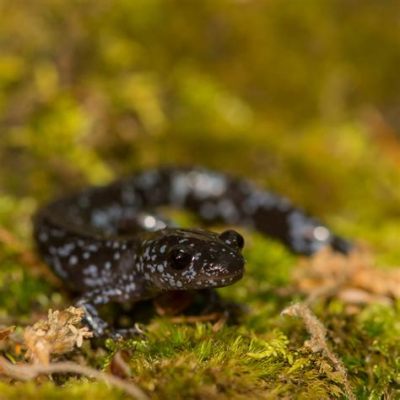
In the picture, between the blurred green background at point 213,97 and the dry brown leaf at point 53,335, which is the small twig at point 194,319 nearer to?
the dry brown leaf at point 53,335

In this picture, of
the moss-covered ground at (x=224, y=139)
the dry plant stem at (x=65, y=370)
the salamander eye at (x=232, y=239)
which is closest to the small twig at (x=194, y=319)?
the moss-covered ground at (x=224, y=139)

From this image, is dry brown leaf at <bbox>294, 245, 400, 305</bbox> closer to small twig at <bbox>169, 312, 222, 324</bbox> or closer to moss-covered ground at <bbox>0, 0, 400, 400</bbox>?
moss-covered ground at <bbox>0, 0, 400, 400</bbox>

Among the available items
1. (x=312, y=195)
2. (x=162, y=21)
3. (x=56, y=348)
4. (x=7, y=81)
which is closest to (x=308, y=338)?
(x=56, y=348)

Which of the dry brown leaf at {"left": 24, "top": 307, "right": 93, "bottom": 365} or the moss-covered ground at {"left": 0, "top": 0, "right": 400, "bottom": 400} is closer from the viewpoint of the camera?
the dry brown leaf at {"left": 24, "top": 307, "right": 93, "bottom": 365}

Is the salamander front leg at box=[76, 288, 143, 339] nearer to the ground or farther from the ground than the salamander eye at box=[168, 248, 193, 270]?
nearer to the ground

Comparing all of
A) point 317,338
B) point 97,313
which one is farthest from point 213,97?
point 317,338

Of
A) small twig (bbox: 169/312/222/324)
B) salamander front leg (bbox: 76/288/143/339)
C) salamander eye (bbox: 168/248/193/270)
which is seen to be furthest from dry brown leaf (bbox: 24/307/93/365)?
small twig (bbox: 169/312/222/324)
